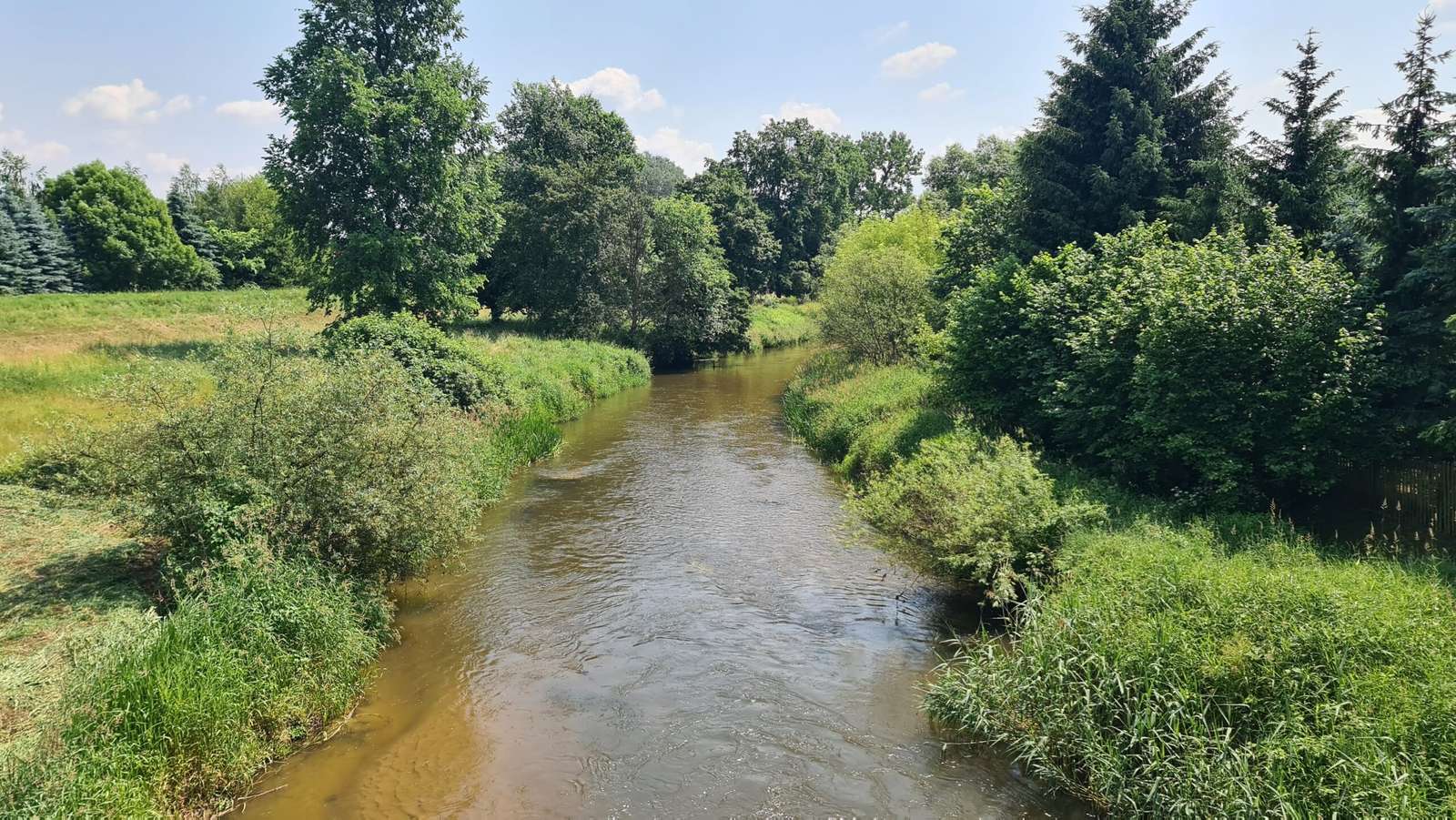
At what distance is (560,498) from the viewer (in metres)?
20.4

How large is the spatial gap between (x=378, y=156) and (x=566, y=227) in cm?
1848

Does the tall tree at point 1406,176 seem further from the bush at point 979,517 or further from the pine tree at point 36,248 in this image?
the pine tree at point 36,248

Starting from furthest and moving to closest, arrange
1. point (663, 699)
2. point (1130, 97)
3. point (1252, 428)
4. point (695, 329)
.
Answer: point (695, 329)
point (1130, 97)
point (1252, 428)
point (663, 699)

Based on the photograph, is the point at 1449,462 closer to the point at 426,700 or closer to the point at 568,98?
the point at 426,700

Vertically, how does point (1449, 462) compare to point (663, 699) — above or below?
above

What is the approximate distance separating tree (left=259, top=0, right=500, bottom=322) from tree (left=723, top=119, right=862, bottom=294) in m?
57.3

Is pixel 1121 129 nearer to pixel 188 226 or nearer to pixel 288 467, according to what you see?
pixel 288 467

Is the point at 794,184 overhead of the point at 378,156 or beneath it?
overhead

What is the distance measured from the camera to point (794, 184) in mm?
89562

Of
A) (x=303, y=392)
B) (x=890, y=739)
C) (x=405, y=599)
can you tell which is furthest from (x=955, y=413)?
(x=303, y=392)

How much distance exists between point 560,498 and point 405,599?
6731 mm

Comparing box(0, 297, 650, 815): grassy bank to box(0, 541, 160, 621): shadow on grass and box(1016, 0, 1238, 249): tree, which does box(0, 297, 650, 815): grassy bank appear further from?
box(1016, 0, 1238, 249): tree

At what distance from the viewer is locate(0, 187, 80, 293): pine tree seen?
181ft

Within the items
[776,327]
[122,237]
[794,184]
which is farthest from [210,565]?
[794,184]
